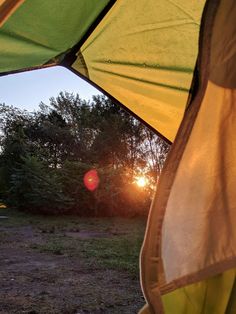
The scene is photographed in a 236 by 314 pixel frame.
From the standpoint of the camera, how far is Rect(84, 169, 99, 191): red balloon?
11.7 m

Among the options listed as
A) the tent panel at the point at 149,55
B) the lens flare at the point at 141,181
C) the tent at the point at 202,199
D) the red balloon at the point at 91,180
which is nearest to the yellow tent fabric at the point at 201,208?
the tent at the point at 202,199

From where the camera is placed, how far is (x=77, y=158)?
16406 mm

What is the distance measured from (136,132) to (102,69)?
44.9ft

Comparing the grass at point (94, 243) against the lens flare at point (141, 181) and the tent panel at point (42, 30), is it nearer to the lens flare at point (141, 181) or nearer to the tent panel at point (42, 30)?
the lens flare at point (141, 181)

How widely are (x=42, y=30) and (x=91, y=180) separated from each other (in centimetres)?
1037

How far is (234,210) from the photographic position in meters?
0.90

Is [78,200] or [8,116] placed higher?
[8,116]

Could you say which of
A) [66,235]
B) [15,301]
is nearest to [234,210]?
[15,301]

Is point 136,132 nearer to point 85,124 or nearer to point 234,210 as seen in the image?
point 85,124

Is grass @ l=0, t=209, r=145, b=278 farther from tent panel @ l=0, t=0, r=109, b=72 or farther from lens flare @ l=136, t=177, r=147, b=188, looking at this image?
tent panel @ l=0, t=0, r=109, b=72

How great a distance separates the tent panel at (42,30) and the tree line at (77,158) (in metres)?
6.11

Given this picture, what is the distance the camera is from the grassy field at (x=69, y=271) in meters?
3.17

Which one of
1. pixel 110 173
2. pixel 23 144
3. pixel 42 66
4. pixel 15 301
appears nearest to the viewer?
pixel 42 66

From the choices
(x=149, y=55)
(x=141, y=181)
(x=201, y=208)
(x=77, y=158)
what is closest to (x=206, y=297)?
(x=201, y=208)
